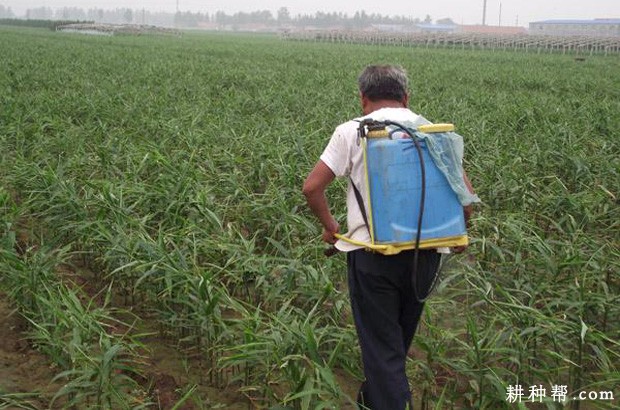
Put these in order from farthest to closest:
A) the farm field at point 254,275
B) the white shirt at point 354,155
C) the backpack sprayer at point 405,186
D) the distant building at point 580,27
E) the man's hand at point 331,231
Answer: the distant building at point 580,27 → the farm field at point 254,275 → the man's hand at point 331,231 → the white shirt at point 354,155 → the backpack sprayer at point 405,186

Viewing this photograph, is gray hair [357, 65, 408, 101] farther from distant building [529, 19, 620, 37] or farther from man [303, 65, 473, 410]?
distant building [529, 19, 620, 37]

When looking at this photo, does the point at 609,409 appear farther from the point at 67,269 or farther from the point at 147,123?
the point at 147,123

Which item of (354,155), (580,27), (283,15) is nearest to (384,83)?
(354,155)

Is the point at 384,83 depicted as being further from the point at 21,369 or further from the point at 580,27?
the point at 580,27

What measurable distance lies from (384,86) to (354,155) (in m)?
0.32

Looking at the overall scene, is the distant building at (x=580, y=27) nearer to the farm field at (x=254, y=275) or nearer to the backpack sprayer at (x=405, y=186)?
the farm field at (x=254, y=275)

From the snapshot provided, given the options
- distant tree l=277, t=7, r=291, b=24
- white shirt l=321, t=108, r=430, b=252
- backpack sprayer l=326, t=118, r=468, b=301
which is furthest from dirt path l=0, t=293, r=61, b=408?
distant tree l=277, t=7, r=291, b=24

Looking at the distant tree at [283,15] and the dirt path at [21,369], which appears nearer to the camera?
the dirt path at [21,369]

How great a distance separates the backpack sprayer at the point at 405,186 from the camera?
2521mm

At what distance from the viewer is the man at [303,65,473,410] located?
2.67 metres

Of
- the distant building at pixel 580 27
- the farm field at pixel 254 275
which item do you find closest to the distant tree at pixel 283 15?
the distant building at pixel 580 27

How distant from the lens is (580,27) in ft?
273

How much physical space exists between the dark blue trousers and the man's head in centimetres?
63

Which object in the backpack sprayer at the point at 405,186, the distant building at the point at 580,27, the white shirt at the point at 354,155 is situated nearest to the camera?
the backpack sprayer at the point at 405,186
